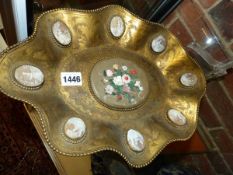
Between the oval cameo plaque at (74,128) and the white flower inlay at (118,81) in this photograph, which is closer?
the oval cameo plaque at (74,128)

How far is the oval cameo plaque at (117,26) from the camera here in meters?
0.94

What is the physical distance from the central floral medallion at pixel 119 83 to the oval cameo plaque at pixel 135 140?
0.08 meters

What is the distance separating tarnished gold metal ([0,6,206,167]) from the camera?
0.74m

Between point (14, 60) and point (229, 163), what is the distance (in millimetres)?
879

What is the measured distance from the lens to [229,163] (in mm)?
1188

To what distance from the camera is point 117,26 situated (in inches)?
37.2

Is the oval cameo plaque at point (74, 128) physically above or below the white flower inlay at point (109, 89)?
below

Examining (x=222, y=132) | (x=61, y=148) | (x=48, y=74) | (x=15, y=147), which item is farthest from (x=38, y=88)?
(x=222, y=132)

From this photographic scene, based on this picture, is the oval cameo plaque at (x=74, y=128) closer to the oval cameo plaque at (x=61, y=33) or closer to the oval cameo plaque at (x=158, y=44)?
the oval cameo plaque at (x=61, y=33)

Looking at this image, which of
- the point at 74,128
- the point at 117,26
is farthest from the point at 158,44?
the point at 74,128

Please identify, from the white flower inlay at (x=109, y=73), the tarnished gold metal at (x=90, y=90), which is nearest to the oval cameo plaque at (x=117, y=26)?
the tarnished gold metal at (x=90, y=90)

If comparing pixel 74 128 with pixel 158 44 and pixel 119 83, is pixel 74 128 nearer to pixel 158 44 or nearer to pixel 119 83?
pixel 119 83

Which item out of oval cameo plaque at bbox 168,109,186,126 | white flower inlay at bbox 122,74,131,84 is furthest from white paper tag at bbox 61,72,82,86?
oval cameo plaque at bbox 168,109,186,126

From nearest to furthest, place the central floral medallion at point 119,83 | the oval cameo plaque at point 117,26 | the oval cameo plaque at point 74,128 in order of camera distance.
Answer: the oval cameo plaque at point 74,128 < the central floral medallion at point 119,83 < the oval cameo plaque at point 117,26
